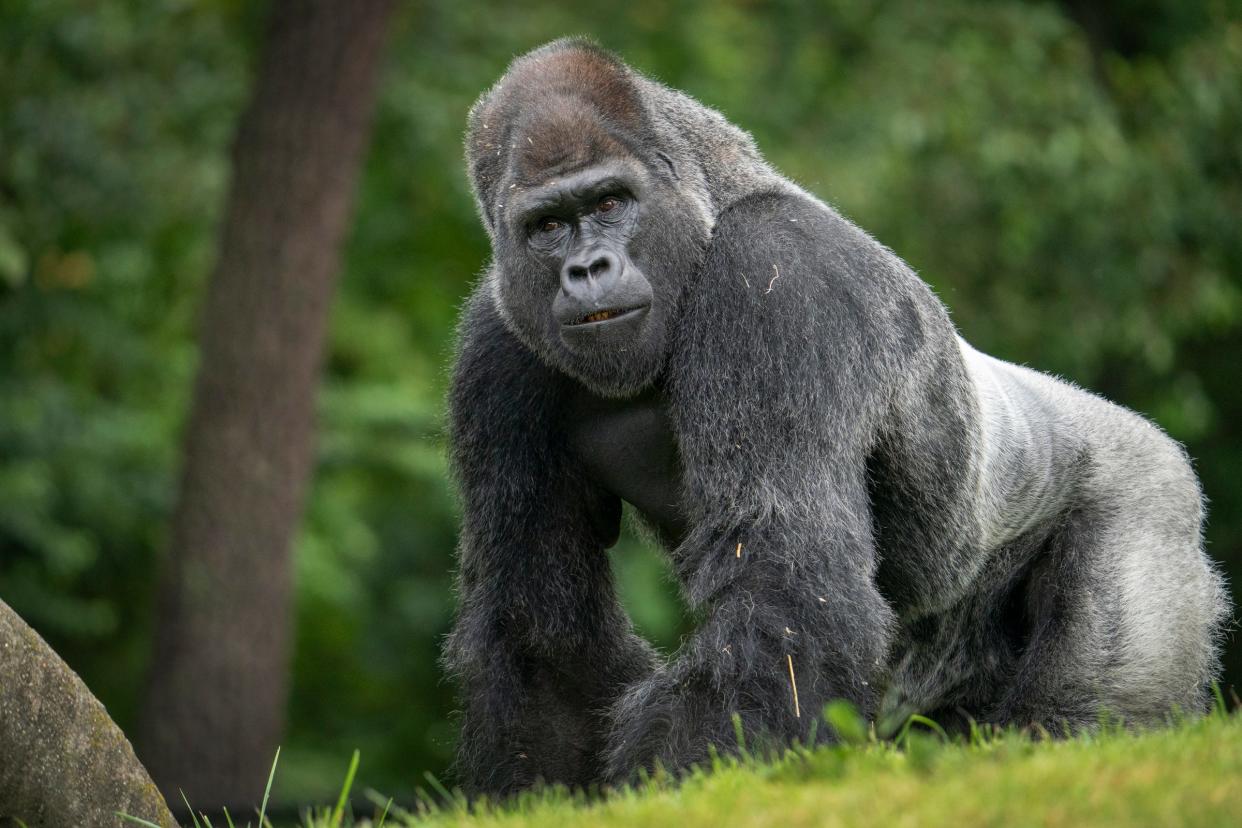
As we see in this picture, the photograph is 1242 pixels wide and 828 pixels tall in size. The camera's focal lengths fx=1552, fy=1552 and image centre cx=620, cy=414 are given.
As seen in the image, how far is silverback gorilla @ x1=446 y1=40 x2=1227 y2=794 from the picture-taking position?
362 cm

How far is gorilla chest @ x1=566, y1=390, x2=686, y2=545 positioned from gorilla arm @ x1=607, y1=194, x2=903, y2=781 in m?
0.19

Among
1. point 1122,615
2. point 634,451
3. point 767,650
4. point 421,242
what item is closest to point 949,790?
point 767,650

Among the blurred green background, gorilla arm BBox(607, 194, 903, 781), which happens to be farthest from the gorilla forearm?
the blurred green background

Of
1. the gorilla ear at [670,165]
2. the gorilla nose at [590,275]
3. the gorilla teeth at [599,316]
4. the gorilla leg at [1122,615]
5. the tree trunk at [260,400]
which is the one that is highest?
the gorilla ear at [670,165]

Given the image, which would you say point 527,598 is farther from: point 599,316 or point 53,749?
point 53,749

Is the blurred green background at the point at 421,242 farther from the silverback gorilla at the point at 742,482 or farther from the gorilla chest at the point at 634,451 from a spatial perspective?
the gorilla chest at the point at 634,451

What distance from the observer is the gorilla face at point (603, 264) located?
387 cm

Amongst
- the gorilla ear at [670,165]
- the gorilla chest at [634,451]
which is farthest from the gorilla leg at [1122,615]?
the gorilla ear at [670,165]

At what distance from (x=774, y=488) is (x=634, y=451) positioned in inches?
26.1

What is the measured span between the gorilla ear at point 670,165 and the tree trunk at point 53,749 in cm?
195

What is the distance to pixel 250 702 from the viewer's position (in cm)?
796

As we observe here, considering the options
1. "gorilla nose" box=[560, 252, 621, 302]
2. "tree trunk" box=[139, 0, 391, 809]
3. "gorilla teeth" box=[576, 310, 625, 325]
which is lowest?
"tree trunk" box=[139, 0, 391, 809]

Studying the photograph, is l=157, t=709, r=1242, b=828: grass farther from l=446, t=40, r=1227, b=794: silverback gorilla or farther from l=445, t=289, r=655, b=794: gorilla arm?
l=445, t=289, r=655, b=794: gorilla arm

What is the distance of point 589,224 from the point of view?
3.98 m
